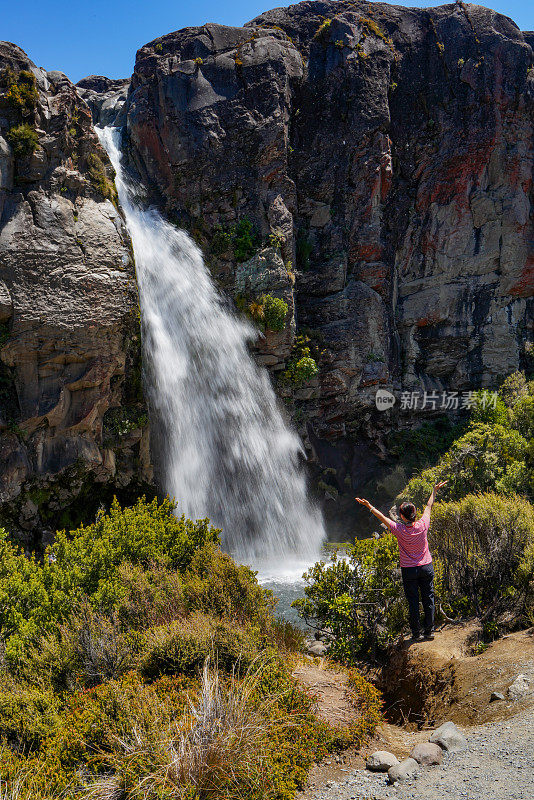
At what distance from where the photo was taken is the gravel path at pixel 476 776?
3.95 m

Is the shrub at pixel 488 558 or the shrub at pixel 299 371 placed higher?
the shrub at pixel 299 371

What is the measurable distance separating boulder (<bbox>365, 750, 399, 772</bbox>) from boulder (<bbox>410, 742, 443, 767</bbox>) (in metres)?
0.19

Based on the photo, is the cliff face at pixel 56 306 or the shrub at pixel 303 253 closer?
the cliff face at pixel 56 306

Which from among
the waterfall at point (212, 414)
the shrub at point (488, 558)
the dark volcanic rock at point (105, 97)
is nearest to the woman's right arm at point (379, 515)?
the shrub at point (488, 558)

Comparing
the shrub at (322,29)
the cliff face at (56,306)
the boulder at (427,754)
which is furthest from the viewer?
the shrub at (322,29)

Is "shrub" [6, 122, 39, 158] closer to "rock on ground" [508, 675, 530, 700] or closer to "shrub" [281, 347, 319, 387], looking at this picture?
"shrub" [281, 347, 319, 387]

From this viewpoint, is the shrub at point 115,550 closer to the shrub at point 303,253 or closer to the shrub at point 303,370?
the shrub at point 303,370

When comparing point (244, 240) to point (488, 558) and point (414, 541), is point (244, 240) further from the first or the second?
point (414, 541)

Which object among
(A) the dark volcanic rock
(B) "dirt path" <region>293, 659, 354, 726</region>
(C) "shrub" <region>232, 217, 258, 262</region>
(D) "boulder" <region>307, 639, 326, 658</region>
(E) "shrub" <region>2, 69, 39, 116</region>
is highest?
(A) the dark volcanic rock

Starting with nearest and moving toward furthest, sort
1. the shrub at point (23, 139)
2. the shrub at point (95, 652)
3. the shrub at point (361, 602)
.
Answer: the shrub at point (95, 652)
the shrub at point (361, 602)
the shrub at point (23, 139)

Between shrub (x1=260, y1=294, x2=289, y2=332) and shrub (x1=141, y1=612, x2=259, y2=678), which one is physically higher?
shrub (x1=260, y1=294, x2=289, y2=332)

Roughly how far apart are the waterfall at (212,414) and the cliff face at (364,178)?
1.54m

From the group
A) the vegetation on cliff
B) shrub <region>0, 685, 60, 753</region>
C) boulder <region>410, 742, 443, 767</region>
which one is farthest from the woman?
shrub <region>0, 685, 60, 753</region>

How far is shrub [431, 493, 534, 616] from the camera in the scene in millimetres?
7055
